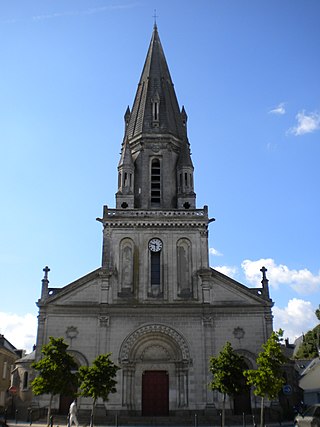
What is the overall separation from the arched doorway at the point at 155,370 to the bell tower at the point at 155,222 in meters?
2.76

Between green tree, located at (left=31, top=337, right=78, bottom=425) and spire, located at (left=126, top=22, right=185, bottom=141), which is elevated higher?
spire, located at (left=126, top=22, right=185, bottom=141)

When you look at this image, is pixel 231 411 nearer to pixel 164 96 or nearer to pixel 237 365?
pixel 237 365

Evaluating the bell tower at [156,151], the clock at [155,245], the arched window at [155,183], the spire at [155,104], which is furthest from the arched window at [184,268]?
the spire at [155,104]

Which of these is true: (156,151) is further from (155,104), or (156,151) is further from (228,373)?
(228,373)

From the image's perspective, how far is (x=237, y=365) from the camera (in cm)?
2739

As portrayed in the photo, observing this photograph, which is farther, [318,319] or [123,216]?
[318,319]


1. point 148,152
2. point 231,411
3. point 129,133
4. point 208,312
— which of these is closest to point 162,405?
point 231,411

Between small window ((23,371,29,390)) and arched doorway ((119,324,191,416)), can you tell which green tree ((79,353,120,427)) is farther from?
small window ((23,371,29,390))

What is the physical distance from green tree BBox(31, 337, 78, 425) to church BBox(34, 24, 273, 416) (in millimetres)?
6419

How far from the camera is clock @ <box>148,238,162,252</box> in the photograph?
3638cm

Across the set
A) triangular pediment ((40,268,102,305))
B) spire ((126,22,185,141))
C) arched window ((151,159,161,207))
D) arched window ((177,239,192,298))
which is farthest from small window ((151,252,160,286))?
spire ((126,22,185,141))

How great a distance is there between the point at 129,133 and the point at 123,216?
9.82 m

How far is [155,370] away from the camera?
3347cm

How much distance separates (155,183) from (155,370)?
15.6 m
